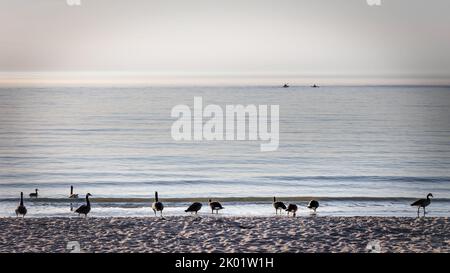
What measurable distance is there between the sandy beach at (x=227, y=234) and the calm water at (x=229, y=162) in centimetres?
231

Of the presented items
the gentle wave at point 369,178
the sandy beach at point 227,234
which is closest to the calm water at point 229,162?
the gentle wave at point 369,178

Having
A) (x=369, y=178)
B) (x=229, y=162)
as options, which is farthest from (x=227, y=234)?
(x=229, y=162)

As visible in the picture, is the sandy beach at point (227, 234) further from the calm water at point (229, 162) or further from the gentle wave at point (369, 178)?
the gentle wave at point (369, 178)

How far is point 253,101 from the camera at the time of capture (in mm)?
76500

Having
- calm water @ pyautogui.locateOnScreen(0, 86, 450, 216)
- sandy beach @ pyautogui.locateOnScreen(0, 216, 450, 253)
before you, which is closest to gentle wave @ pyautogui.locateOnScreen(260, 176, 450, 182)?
calm water @ pyautogui.locateOnScreen(0, 86, 450, 216)

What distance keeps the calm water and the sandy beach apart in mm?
2307

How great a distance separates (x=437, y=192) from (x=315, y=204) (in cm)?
779

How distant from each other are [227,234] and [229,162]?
17831 mm

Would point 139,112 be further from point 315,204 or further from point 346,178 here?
point 315,204

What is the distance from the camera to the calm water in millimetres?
18200

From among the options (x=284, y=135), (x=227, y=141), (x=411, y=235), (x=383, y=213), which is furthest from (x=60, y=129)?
(x=411, y=235)

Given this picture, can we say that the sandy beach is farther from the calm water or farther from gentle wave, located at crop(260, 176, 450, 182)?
gentle wave, located at crop(260, 176, 450, 182)

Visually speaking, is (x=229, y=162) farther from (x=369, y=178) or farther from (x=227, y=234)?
(x=227, y=234)

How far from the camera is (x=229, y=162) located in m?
29.1
